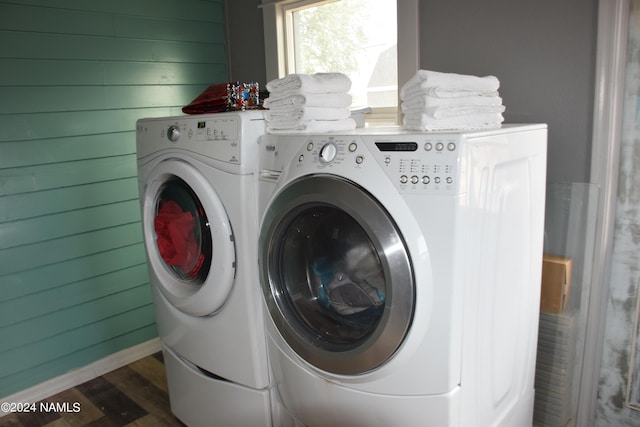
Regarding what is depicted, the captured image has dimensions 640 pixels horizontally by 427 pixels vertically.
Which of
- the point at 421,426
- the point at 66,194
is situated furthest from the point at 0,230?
the point at 421,426

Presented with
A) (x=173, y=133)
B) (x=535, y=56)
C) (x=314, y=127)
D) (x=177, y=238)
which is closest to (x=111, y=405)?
(x=177, y=238)

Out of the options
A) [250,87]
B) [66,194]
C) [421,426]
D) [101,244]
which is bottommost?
[421,426]

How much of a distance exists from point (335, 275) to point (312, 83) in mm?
582

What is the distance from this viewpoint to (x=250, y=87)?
1872 mm

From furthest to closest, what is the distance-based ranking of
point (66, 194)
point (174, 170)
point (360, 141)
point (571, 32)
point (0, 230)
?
point (66, 194) → point (0, 230) → point (174, 170) → point (571, 32) → point (360, 141)

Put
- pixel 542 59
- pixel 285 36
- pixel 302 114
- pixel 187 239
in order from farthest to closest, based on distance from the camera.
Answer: pixel 285 36 < pixel 187 239 < pixel 542 59 < pixel 302 114

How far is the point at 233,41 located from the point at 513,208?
2069 mm

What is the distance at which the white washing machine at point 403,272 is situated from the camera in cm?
118

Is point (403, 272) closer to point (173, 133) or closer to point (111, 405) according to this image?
point (173, 133)

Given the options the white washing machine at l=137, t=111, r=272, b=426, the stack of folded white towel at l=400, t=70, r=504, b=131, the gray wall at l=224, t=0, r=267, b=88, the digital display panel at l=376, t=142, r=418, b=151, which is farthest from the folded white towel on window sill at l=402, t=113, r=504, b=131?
the gray wall at l=224, t=0, r=267, b=88

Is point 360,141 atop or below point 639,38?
below

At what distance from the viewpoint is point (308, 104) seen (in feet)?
5.05

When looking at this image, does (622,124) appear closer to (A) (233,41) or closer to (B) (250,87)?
(B) (250,87)

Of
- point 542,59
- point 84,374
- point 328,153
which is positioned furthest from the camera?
point 84,374
